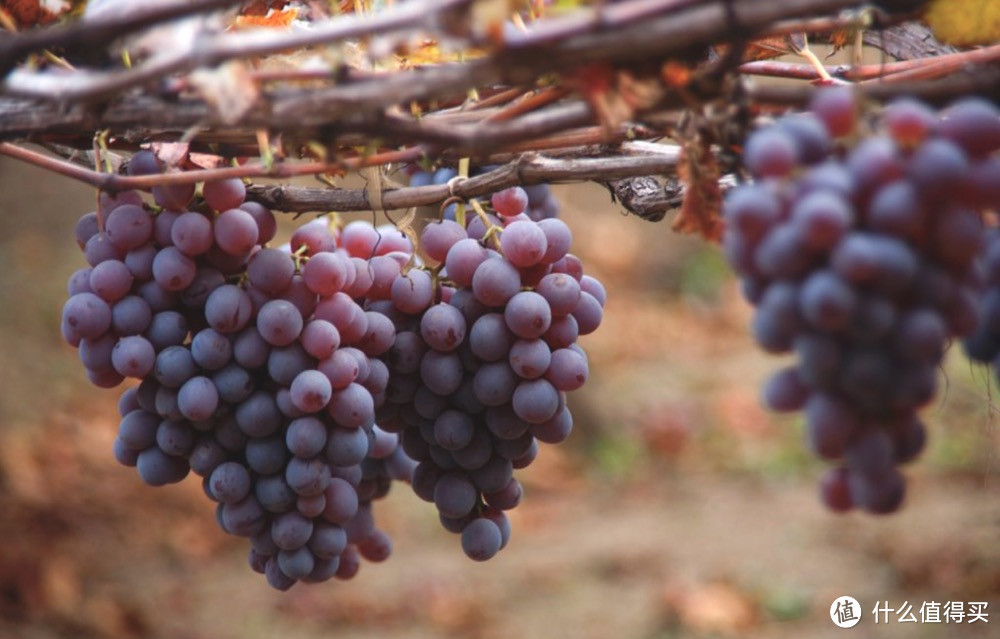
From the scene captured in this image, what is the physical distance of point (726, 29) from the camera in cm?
51

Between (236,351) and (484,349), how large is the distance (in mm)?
215

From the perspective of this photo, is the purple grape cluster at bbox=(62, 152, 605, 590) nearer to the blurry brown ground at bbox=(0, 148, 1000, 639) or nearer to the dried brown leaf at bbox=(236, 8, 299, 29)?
the dried brown leaf at bbox=(236, 8, 299, 29)

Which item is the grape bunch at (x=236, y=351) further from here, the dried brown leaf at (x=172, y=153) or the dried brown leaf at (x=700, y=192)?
the dried brown leaf at (x=700, y=192)

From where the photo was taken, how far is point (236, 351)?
32.1 inches

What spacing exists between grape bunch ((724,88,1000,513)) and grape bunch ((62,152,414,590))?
42cm

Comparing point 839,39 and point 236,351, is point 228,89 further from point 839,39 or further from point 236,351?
point 839,39

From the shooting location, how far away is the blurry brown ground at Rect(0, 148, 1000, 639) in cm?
271

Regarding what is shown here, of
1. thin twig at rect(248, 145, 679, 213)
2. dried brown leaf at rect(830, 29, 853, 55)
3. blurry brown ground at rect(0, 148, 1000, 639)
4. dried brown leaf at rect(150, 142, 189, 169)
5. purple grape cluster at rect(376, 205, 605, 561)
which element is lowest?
blurry brown ground at rect(0, 148, 1000, 639)

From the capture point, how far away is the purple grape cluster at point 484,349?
0.83m

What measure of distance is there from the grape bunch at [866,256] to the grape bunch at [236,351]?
416mm

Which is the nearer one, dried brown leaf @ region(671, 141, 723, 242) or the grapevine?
the grapevine

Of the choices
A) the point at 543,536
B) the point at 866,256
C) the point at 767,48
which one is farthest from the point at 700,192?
the point at 543,536

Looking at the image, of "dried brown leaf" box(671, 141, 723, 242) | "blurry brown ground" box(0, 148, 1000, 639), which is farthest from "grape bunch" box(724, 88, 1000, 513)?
"blurry brown ground" box(0, 148, 1000, 639)

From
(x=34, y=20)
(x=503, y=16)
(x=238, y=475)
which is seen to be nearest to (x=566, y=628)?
(x=238, y=475)
